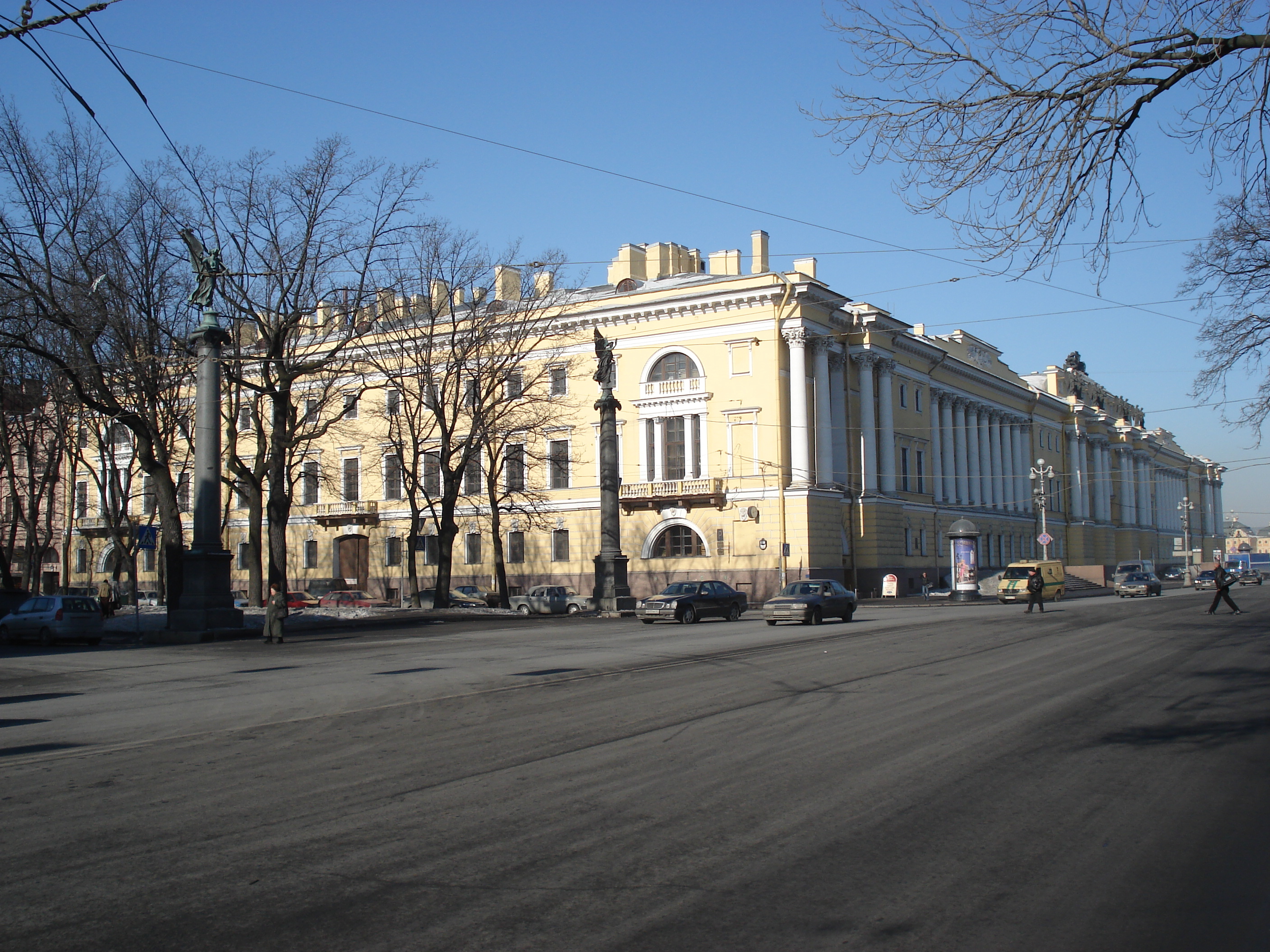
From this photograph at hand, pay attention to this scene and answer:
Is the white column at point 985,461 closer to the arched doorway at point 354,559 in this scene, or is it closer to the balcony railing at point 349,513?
the balcony railing at point 349,513

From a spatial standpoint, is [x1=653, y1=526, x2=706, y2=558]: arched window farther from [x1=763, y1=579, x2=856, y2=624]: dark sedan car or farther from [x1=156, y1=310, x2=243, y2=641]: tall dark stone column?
[x1=156, y1=310, x2=243, y2=641]: tall dark stone column

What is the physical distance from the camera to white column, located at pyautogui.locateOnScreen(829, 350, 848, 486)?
204ft

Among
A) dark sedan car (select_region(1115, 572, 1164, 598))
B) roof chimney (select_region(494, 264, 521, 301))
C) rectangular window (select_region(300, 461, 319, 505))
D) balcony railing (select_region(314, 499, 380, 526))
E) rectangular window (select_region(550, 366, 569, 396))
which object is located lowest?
dark sedan car (select_region(1115, 572, 1164, 598))

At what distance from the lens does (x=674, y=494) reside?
59.2m

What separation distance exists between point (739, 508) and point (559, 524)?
36.0 feet

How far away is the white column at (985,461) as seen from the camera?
8162cm

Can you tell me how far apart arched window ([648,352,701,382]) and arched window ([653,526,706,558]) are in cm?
833

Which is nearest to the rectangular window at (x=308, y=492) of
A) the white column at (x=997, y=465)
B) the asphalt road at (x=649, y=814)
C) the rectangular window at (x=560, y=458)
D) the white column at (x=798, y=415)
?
the rectangular window at (x=560, y=458)

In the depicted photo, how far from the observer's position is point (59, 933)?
5.51 meters

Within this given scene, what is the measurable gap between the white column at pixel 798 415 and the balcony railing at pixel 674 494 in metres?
4.02

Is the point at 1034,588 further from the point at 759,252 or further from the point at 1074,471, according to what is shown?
the point at 1074,471

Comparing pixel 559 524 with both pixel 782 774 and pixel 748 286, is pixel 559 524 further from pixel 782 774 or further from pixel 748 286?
pixel 782 774

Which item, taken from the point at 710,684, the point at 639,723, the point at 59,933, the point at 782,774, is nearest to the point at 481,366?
the point at 710,684

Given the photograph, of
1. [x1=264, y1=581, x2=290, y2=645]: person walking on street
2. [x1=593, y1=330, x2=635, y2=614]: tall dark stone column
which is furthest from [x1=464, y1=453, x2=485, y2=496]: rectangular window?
[x1=264, y1=581, x2=290, y2=645]: person walking on street
